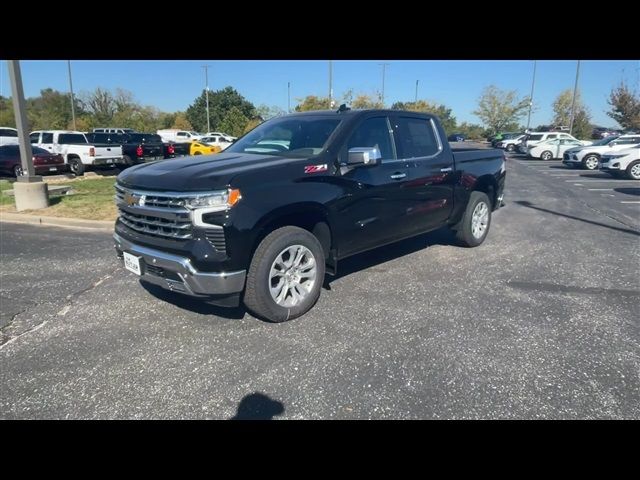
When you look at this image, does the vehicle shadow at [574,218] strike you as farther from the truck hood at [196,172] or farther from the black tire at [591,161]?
the black tire at [591,161]

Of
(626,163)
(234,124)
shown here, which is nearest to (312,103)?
(234,124)

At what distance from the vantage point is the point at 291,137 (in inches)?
180

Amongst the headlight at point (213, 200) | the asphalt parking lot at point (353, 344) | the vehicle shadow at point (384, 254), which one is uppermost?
the headlight at point (213, 200)

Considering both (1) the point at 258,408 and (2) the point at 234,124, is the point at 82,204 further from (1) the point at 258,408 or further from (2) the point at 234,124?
(2) the point at 234,124

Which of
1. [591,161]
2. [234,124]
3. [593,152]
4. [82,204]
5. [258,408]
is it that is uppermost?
[234,124]

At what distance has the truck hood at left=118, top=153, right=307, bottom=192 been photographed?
3.38 m

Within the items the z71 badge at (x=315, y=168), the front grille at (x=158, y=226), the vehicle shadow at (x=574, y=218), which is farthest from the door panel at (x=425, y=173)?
the vehicle shadow at (x=574, y=218)

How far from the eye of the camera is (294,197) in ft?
12.3

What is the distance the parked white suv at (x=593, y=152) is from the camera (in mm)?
20047

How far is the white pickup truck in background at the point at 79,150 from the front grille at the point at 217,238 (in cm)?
1559

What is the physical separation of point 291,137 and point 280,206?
126 cm

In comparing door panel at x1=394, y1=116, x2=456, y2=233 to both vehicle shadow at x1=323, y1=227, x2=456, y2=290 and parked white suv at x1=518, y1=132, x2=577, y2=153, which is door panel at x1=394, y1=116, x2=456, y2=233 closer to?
vehicle shadow at x1=323, y1=227, x2=456, y2=290

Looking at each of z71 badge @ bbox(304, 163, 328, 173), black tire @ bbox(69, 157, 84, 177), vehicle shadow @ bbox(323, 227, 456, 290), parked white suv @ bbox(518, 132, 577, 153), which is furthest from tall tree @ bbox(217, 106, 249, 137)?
z71 badge @ bbox(304, 163, 328, 173)
